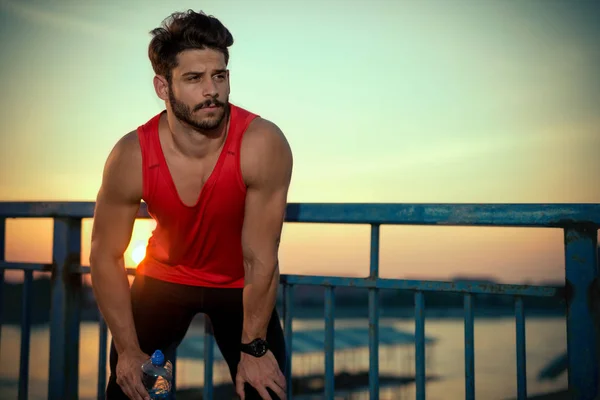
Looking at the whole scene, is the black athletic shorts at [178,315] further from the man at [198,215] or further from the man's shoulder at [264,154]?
the man's shoulder at [264,154]

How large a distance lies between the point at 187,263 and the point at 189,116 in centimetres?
72

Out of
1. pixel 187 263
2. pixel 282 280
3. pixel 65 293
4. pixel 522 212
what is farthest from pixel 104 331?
pixel 522 212

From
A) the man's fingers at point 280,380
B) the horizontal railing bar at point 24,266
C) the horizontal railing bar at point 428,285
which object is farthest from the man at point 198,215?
the horizontal railing bar at point 24,266

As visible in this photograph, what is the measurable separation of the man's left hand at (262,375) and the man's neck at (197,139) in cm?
93

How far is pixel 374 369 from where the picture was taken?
2918mm

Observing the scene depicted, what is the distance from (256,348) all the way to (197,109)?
107 cm

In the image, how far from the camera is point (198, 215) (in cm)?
281

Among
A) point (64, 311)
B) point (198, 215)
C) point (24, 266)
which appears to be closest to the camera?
point (198, 215)

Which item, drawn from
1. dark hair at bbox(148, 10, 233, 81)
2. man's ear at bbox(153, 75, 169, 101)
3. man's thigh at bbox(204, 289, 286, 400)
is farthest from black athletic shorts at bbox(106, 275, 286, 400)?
dark hair at bbox(148, 10, 233, 81)

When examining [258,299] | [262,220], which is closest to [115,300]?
[258,299]

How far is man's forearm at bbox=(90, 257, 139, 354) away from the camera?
2898 millimetres

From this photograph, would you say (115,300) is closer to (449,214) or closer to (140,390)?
(140,390)

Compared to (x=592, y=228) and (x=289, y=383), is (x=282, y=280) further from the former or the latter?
(x=592, y=228)

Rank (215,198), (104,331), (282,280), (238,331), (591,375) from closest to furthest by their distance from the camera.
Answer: (591,375) < (215,198) < (238,331) < (282,280) < (104,331)
